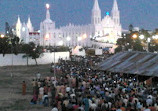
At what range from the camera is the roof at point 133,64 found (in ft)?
68.3

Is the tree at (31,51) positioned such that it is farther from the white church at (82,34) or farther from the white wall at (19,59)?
the white church at (82,34)

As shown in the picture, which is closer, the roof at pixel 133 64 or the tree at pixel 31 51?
the roof at pixel 133 64

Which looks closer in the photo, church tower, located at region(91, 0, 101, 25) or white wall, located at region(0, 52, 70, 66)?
white wall, located at region(0, 52, 70, 66)

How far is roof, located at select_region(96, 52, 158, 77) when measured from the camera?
20.8 m

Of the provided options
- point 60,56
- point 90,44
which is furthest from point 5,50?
point 90,44

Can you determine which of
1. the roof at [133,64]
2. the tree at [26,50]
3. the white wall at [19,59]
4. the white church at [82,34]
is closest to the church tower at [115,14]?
the white church at [82,34]

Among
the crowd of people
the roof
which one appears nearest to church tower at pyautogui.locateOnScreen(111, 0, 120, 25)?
the roof

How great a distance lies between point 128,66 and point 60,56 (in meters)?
21.6

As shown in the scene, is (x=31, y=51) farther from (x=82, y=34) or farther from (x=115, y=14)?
(x=115, y=14)

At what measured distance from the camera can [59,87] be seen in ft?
49.8

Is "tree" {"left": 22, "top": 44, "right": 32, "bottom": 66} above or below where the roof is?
above

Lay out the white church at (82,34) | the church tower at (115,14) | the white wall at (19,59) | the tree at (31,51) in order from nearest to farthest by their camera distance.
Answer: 1. the tree at (31,51)
2. the white wall at (19,59)
3. the white church at (82,34)
4. the church tower at (115,14)

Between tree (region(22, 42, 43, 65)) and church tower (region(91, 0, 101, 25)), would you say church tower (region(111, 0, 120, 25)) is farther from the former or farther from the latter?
tree (region(22, 42, 43, 65))

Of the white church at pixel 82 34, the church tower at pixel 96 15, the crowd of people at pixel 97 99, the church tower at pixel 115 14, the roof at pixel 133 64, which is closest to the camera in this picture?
the crowd of people at pixel 97 99
